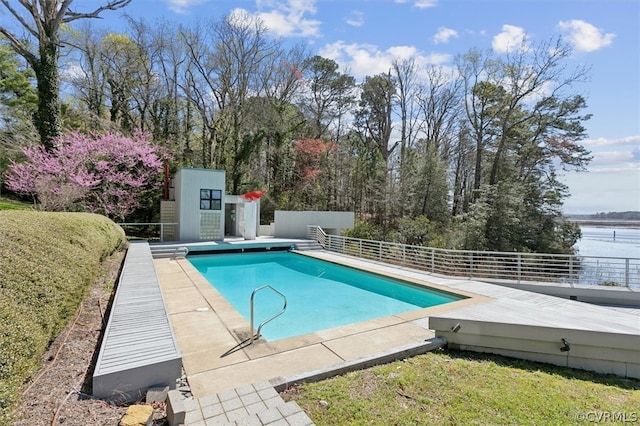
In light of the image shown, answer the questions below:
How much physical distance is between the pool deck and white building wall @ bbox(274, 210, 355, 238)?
9480mm

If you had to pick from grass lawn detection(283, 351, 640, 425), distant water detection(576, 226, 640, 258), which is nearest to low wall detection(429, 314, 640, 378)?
grass lawn detection(283, 351, 640, 425)

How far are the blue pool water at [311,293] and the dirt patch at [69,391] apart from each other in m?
2.37

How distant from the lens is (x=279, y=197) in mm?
19422

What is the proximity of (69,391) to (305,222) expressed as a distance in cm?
1322

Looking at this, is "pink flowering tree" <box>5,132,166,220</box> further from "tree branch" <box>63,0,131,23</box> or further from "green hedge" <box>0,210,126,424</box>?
"green hedge" <box>0,210,126,424</box>

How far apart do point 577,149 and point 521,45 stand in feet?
18.2

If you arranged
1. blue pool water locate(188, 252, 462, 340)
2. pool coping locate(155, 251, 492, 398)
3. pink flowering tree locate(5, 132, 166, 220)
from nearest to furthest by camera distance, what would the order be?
1. pool coping locate(155, 251, 492, 398)
2. blue pool water locate(188, 252, 462, 340)
3. pink flowering tree locate(5, 132, 166, 220)

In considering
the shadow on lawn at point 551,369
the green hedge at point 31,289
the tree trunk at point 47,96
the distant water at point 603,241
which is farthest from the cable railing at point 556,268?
the tree trunk at point 47,96

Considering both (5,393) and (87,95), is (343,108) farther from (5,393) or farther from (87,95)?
(5,393)

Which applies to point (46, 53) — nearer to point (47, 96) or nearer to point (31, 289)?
point (47, 96)

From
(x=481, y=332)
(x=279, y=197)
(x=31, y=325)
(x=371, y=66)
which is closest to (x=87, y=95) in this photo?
(x=279, y=197)

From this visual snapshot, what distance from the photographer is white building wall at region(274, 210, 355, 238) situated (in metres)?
15.6

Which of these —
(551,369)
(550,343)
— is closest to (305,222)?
(550,343)

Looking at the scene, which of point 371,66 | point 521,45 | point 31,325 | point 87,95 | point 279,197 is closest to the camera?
point 31,325
